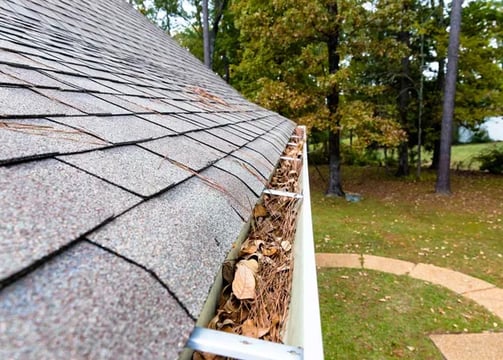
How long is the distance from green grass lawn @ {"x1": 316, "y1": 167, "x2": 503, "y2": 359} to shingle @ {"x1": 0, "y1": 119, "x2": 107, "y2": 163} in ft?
11.6

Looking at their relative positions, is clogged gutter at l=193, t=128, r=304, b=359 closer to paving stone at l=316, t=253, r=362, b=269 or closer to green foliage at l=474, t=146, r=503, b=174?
paving stone at l=316, t=253, r=362, b=269

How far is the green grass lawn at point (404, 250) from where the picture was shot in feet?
13.4

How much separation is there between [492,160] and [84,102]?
16.9 meters

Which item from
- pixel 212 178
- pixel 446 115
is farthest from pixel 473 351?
pixel 446 115

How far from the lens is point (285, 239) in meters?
1.75

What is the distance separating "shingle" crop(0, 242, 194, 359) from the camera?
42 cm

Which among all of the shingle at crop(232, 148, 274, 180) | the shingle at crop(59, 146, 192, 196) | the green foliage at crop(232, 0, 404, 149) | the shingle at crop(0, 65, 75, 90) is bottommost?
the shingle at crop(232, 148, 274, 180)

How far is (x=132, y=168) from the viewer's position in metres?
1.00

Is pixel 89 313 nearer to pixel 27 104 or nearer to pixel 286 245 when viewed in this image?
pixel 27 104

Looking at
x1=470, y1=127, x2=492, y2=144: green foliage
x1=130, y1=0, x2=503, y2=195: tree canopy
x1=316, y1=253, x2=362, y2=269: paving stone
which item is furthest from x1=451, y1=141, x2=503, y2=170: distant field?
x1=316, y1=253, x2=362, y2=269: paving stone

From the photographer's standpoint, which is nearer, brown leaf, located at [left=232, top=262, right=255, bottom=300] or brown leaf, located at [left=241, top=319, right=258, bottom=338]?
brown leaf, located at [left=241, top=319, right=258, bottom=338]

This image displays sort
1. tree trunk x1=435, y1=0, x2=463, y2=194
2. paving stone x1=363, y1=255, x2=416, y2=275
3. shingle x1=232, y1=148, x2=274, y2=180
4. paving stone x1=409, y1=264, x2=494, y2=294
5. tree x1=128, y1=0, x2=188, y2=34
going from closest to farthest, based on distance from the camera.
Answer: shingle x1=232, y1=148, x2=274, y2=180 < paving stone x1=409, y1=264, x2=494, y2=294 < paving stone x1=363, y1=255, x2=416, y2=275 < tree trunk x1=435, y1=0, x2=463, y2=194 < tree x1=128, y1=0, x2=188, y2=34

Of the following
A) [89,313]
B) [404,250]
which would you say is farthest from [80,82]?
[404,250]

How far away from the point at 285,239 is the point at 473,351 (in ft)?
10.9
